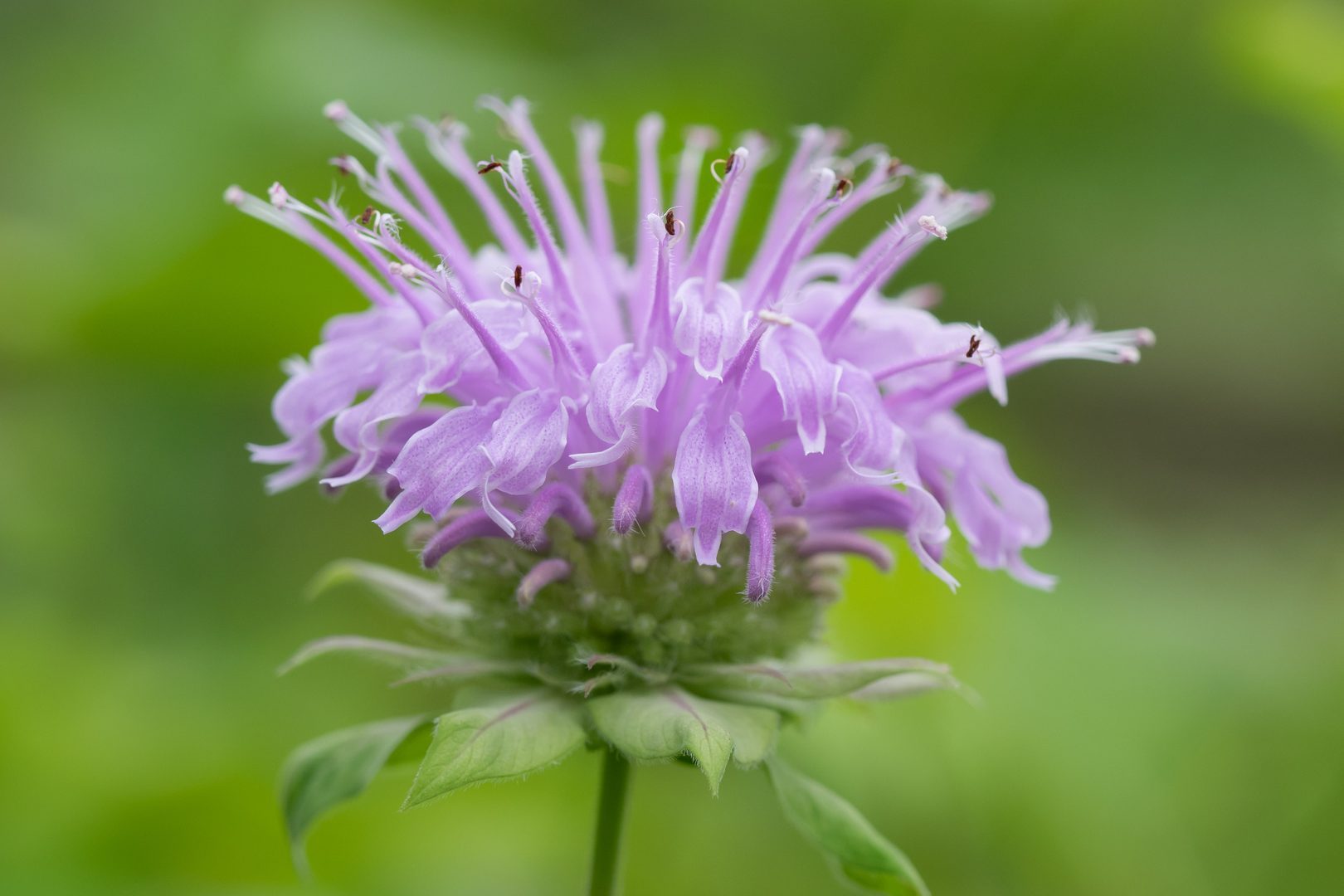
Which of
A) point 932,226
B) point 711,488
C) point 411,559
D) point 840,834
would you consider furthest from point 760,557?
point 411,559

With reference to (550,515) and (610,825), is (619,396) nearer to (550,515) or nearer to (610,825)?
(550,515)

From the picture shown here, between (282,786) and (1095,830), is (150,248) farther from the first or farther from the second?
(1095,830)

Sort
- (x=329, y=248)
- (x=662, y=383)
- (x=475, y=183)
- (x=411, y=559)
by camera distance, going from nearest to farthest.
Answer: (x=662, y=383) < (x=329, y=248) < (x=475, y=183) < (x=411, y=559)

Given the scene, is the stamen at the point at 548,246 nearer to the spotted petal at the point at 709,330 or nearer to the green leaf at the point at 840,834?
the spotted petal at the point at 709,330

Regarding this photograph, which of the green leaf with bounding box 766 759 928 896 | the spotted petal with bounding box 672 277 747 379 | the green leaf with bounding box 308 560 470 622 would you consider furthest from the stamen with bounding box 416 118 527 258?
the green leaf with bounding box 766 759 928 896

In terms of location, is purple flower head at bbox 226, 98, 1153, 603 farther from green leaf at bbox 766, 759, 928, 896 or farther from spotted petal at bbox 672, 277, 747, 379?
green leaf at bbox 766, 759, 928, 896

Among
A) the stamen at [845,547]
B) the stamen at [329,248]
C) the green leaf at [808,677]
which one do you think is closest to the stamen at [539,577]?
the green leaf at [808,677]

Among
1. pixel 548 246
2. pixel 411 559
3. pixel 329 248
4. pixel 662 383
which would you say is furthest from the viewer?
pixel 411 559

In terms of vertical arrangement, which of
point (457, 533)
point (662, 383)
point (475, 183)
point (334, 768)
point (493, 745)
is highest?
point (475, 183)
